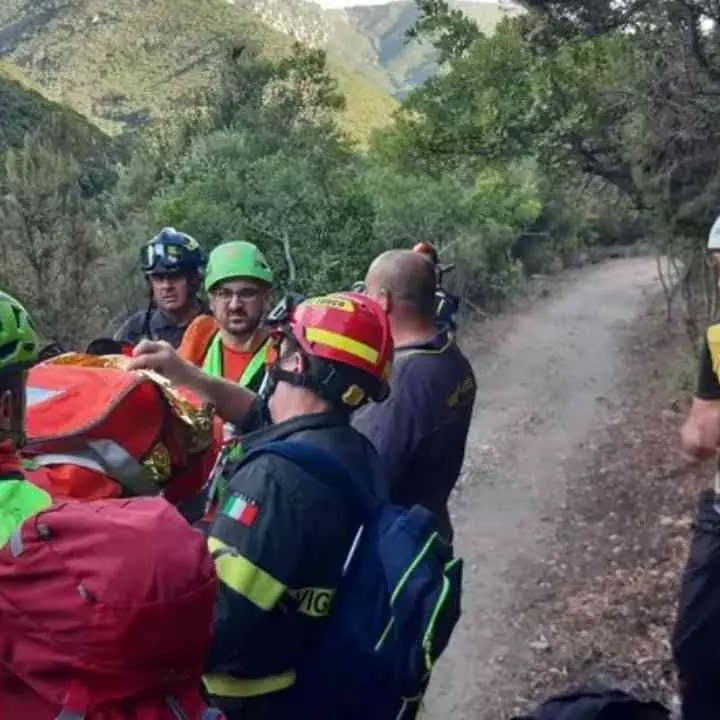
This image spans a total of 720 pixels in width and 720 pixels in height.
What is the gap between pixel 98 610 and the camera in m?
1.64

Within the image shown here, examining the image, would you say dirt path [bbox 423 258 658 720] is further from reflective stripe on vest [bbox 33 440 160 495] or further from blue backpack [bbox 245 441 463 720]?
reflective stripe on vest [bbox 33 440 160 495]

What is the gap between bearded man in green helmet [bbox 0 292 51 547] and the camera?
6.22 feet

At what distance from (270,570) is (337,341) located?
641mm

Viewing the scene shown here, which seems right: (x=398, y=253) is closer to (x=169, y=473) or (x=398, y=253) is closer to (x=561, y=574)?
(x=169, y=473)

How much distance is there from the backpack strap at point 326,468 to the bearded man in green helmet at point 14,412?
0.55m

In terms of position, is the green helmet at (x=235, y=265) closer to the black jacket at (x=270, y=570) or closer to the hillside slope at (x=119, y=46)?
the black jacket at (x=270, y=570)

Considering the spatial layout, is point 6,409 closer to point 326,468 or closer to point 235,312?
point 326,468

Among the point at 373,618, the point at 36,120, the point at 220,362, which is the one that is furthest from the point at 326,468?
the point at 36,120

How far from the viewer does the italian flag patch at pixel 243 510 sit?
7.65 ft

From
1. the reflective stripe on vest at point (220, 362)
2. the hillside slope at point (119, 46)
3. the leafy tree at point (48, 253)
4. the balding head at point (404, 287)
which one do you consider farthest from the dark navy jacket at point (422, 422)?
the hillside slope at point (119, 46)

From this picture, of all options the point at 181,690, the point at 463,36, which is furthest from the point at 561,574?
the point at 463,36

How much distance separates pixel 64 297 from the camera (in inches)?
537

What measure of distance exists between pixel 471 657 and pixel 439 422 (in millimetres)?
2935

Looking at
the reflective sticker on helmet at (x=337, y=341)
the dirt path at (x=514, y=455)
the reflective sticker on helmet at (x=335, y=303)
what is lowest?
the dirt path at (x=514, y=455)
